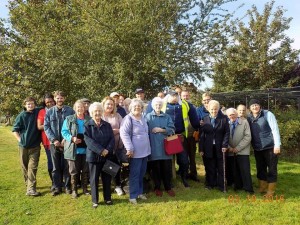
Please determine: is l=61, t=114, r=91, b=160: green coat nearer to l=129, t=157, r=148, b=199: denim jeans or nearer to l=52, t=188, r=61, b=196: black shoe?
l=52, t=188, r=61, b=196: black shoe

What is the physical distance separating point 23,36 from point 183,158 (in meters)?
7.46

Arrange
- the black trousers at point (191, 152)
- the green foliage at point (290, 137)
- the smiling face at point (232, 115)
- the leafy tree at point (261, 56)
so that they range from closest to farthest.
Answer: the smiling face at point (232, 115)
the black trousers at point (191, 152)
the green foliage at point (290, 137)
the leafy tree at point (261, 56)

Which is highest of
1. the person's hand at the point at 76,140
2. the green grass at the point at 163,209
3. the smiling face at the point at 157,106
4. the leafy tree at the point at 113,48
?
the leafy tree at the point at 113,48

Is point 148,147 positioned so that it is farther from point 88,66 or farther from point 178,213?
point 88,66

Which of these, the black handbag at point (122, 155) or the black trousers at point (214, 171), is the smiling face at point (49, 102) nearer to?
the black handbag at point (122, 155)

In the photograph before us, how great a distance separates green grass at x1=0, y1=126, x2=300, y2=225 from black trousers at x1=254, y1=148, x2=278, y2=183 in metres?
0.45

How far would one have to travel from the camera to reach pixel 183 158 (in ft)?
22.0

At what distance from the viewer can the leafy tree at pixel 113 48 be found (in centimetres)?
852

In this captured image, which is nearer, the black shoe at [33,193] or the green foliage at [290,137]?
the black shoe at [33,193]

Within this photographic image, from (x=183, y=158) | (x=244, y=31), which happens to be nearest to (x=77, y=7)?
(x=183, y=158)

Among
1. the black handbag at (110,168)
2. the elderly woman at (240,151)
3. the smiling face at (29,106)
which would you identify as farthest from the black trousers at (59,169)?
the elderly woman at (240,151)

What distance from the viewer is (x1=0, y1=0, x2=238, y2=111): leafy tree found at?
8523mm

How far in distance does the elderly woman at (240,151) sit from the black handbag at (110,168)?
248cm

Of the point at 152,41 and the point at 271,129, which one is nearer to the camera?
the point at 271,129
